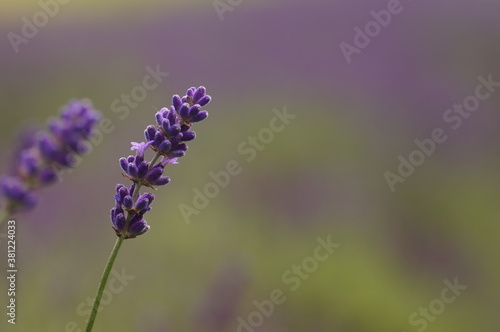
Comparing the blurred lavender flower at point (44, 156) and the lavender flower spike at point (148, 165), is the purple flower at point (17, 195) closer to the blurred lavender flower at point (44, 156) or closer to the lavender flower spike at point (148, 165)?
the blurred lavender flower at point (44, 156)

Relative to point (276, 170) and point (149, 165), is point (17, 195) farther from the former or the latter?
point (276, 170)

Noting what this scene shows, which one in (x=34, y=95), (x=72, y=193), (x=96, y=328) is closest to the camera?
(x=96, y=328)

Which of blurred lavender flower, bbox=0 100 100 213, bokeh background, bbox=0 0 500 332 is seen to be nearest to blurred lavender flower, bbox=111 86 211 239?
blurred lavender flower, bbox=0 100 100 213

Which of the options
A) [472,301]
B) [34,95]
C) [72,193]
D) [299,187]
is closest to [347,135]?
[299,187]

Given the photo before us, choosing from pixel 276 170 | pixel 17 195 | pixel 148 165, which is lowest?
pixel 17 195

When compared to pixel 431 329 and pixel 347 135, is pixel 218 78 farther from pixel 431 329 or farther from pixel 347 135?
pixel 431 329

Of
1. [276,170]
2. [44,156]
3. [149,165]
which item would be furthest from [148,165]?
[276,170]

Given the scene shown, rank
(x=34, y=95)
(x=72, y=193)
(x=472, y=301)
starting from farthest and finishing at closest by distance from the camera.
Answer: (x=34, y=95) < (x=72, y=193) < (x=472, y=301)
